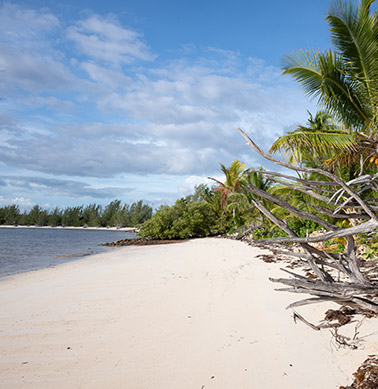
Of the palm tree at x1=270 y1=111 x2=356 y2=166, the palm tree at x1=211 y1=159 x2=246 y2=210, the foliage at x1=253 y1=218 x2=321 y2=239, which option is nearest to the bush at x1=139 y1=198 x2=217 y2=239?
the palm tree at x1=211 y1=159 x2=246 y2=210

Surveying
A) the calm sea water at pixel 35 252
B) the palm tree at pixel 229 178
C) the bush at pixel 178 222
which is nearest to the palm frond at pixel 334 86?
the calm sea water at pixel 35 252

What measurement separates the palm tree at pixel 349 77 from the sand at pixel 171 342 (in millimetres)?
3950

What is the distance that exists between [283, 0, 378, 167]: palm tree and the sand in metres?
3.95

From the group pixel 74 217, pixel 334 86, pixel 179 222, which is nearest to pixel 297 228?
pixel 334 86

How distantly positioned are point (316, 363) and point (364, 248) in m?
7.91

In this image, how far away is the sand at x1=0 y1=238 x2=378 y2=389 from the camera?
3.05 meters

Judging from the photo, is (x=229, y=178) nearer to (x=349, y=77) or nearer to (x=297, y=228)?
(x=297, y=228)

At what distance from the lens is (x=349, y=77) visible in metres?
7.96

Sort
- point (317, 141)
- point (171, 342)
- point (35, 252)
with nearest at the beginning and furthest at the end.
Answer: point (171, 342)
point (317, 141)
point (35, 252)

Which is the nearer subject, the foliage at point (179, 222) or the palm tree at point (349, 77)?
the palm tree at point (349, 77)

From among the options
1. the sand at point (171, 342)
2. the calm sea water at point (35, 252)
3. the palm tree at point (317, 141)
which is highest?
the palm tree at point (317, 141)

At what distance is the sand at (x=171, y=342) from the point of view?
120 inches

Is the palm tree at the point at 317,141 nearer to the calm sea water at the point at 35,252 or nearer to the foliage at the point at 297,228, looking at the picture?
the foliage at the point at 297,228

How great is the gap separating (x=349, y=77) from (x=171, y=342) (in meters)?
7.69
